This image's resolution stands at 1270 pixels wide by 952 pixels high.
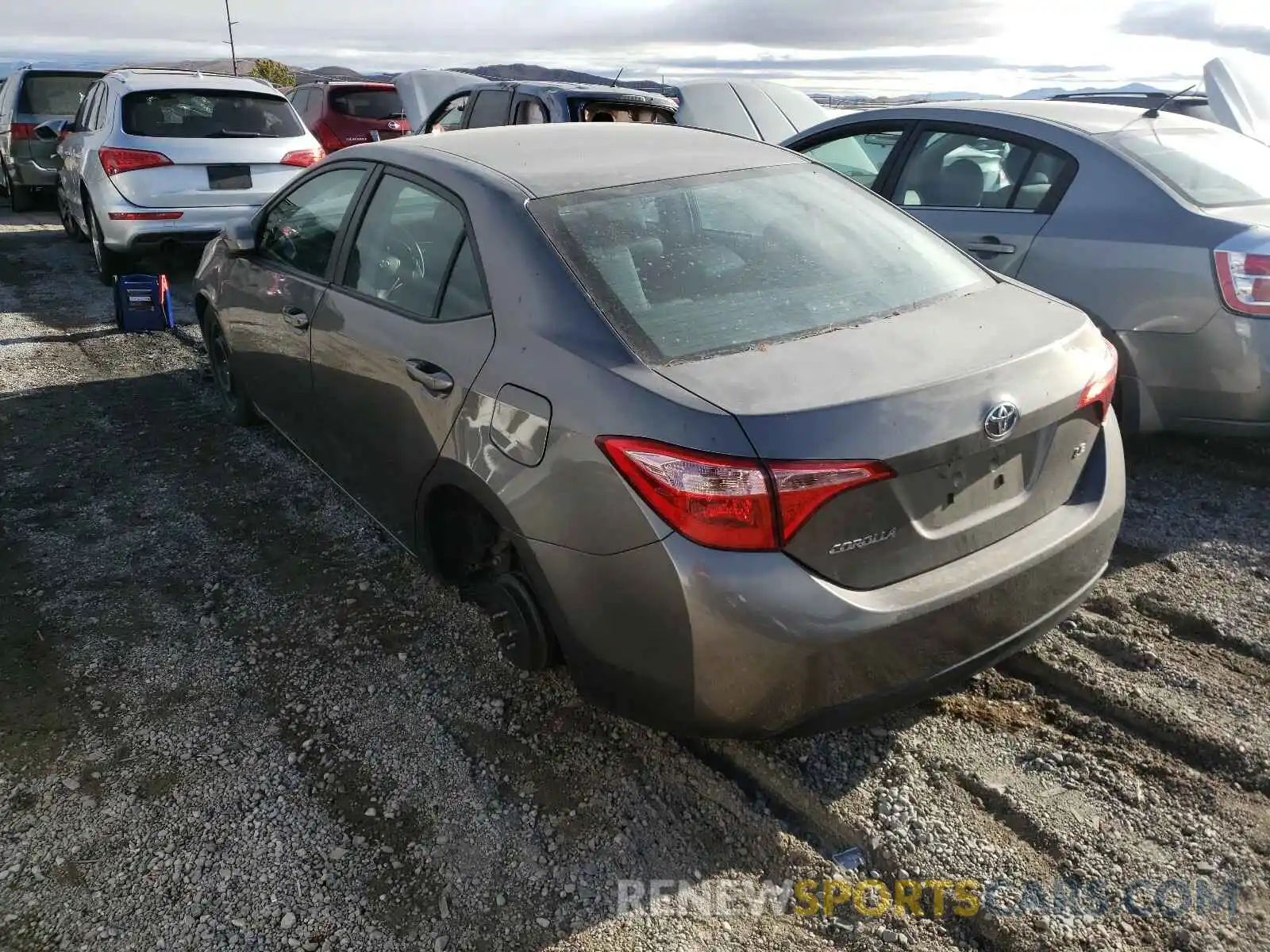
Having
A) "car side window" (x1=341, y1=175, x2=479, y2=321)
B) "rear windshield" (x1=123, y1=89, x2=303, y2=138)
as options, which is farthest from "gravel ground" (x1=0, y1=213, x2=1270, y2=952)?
"rear windshield" (x1=123, y1=89, x2=303, y2=138)

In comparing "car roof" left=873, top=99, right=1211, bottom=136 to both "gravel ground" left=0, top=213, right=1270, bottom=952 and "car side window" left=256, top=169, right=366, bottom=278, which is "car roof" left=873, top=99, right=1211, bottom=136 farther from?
"car side window" left=256, top=169, right=366, bottom=278

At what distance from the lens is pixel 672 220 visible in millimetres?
2904

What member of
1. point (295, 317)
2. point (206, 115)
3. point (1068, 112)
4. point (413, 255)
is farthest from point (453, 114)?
point (413, 255)

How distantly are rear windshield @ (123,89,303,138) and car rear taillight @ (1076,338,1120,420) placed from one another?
299 inches

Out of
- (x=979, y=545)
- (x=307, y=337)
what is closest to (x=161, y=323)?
(x=307, y=337)

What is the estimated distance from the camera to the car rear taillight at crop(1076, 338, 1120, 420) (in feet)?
8.45

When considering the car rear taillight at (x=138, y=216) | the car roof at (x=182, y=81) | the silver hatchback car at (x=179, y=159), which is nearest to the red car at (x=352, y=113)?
the car roof at (x=182, y=81)

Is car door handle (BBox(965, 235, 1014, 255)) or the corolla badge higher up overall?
car door handle (BBox(965, 235, 1014, 255))

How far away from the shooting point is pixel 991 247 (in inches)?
186

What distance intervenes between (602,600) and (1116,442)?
1.60 metres

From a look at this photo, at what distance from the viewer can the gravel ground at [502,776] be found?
226 cm

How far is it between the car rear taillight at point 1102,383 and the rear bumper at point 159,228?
6985mm

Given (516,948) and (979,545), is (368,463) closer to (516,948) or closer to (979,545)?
(516,948)

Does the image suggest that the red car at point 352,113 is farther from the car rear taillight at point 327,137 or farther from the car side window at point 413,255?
the car side window at point 413,255
